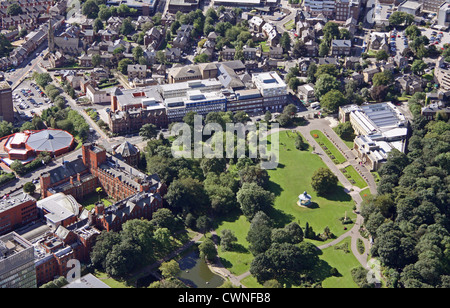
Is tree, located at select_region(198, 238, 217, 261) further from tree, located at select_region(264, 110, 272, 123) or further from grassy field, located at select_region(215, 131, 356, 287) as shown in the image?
tree, located at select_region(264, 110, 272, 123)

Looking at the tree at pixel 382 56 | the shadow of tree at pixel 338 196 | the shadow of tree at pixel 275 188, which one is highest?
the tree at pixel 382 56

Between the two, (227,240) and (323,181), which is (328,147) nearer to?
(323,181)

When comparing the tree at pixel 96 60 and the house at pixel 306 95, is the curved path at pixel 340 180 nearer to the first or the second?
the house at pixel 306 95

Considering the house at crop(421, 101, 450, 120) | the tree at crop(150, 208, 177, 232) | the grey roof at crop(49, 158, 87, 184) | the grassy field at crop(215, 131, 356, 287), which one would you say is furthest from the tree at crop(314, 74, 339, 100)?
the grey roof at crop(49, 158, 87, 184)

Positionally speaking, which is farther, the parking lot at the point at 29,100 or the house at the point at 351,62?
the house at the point at 351,62

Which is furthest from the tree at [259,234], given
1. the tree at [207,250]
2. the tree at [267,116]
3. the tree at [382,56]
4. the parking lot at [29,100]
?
the tree at [382,56]

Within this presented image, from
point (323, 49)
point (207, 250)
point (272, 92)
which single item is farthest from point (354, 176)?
point (323, 49)

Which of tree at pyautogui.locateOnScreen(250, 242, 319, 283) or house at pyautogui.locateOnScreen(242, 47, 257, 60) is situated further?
house at pyautogui.locateOnScreen(242, 47, 257, 60)

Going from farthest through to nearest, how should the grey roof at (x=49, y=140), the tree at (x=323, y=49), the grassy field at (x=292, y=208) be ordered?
the tree at (x=323, y=49), the grey roof at (x=49, y=140), the grassy field at (x=292, y=208)
